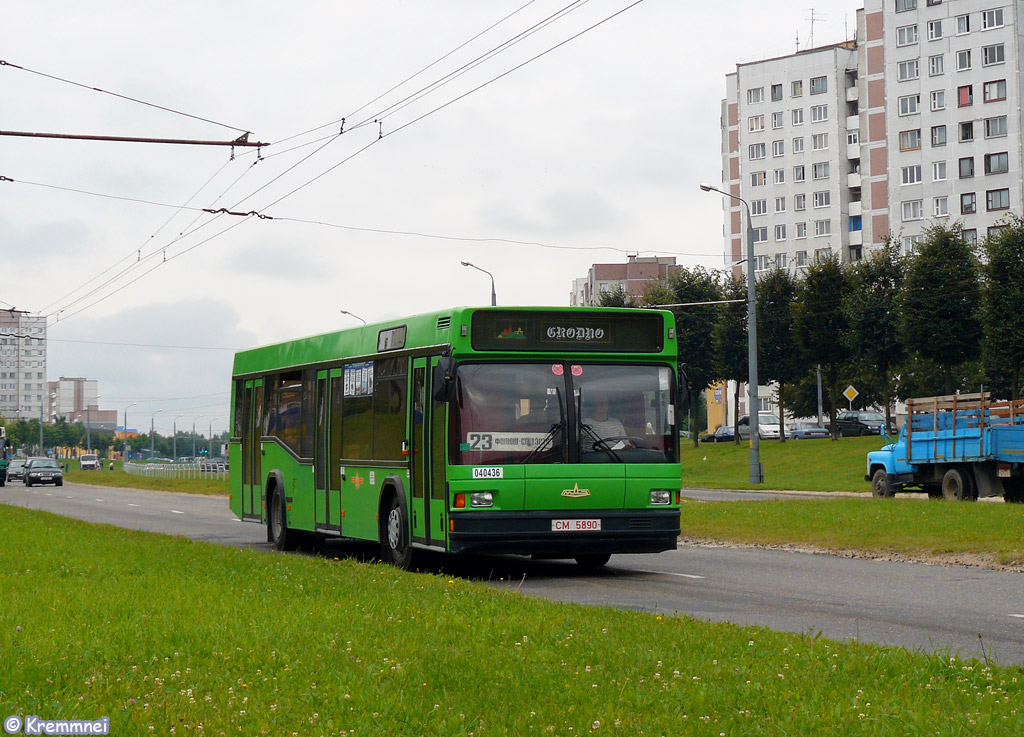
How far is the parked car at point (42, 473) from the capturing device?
6825 cm

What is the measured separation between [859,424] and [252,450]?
6338cm

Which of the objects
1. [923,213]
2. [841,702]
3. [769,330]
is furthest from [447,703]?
[923,213]

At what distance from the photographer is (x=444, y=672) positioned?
7562mm

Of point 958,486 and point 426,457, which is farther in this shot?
point 958,486

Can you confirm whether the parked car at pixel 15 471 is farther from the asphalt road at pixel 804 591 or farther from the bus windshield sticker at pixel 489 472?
the bus windshield sticker at pixel 489 472

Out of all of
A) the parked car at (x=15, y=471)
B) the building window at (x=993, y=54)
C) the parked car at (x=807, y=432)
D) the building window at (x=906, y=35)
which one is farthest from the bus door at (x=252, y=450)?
the building window at (x=906, y=35)

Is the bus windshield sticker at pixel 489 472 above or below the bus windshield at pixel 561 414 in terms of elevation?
below

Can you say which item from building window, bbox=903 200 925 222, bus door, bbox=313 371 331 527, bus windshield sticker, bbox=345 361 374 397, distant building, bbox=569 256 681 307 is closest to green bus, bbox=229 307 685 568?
bus windshield sticker, bbox=345 361 374 397

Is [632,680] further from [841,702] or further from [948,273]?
[948,273]

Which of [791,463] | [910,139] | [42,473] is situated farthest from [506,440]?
[910,139]

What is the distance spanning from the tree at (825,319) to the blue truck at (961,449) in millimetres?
37486

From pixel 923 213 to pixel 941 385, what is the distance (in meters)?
26.5

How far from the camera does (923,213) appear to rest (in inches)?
4117

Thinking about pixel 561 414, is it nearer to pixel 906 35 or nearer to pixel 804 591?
pixel 804 591
